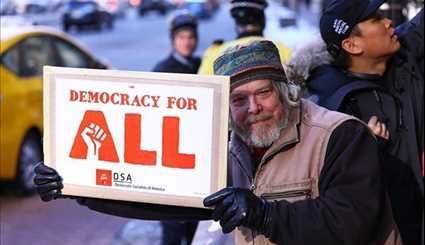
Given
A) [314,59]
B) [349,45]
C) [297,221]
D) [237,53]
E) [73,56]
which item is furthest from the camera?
[73,56]

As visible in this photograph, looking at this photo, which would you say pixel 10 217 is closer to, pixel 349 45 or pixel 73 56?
pixel 73 56

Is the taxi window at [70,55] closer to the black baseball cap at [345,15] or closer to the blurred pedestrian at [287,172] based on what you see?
the black baseball cap at [345,15]

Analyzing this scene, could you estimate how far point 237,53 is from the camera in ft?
8.04

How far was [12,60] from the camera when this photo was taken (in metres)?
8.43

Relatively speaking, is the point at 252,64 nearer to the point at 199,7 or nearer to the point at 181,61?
the point at 181,61

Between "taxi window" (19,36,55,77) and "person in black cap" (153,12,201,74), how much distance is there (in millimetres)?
2552

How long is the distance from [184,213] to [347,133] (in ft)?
1.92

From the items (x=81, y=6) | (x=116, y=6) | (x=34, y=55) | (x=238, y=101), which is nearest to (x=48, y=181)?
(x=238, y=101)

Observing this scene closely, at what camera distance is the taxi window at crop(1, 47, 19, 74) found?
8281 mm

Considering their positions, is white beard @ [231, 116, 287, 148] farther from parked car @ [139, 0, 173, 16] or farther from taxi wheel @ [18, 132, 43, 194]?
parked car @ [139, 0, 173, 16]

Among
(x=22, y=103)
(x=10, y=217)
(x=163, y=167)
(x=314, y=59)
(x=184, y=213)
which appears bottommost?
(x=10, y=217)

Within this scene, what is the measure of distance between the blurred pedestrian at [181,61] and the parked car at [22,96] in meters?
2.12

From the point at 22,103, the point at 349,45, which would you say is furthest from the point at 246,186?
the point at 22,103

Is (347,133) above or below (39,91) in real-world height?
above
